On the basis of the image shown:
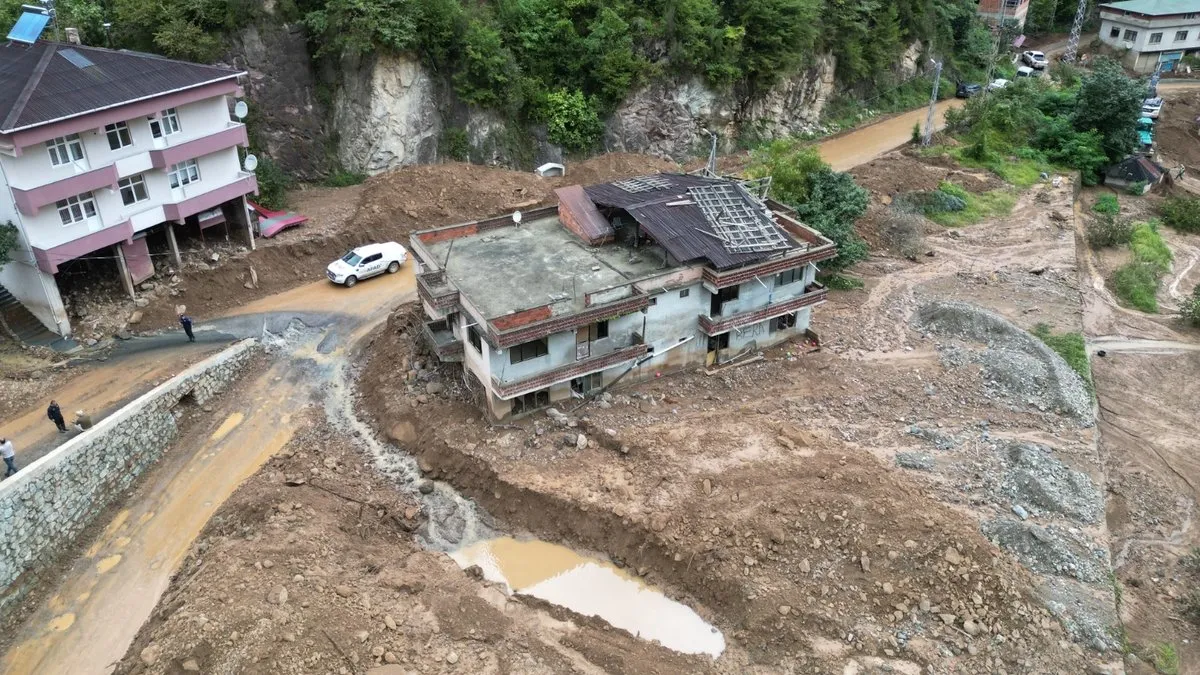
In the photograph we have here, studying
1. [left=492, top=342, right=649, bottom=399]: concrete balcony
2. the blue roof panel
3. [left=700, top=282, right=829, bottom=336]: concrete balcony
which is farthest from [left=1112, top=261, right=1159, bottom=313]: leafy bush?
the blue roof panel

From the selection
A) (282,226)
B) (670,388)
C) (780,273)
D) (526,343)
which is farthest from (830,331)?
(282,226)

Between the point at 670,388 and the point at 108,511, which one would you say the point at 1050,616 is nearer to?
the point at 670,388

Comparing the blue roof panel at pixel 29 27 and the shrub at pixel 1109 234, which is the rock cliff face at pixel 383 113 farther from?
the shrub at pixel 1109 234

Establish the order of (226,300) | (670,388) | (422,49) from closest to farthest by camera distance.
A: (670,388) < (226,300) < (422,49)

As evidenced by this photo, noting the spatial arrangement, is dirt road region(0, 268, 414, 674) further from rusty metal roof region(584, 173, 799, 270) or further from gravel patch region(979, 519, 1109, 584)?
gravel patch region(979, 519, 1109, 584)

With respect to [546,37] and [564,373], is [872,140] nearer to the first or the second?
[546,37]

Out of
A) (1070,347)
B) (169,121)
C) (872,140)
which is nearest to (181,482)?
(169,121)
